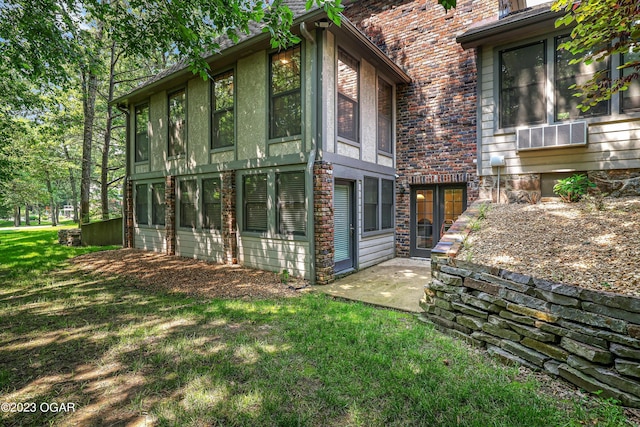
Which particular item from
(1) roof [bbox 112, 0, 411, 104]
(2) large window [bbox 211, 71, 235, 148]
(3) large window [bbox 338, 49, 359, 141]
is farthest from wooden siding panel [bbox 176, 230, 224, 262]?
(3) large window [bbox 338, 49, 359, 141]

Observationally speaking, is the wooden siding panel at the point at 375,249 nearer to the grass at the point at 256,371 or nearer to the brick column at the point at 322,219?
the brick column at the point at 322,219

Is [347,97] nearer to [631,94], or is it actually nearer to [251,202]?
[251,202]

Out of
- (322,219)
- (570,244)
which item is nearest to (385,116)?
(322,219)

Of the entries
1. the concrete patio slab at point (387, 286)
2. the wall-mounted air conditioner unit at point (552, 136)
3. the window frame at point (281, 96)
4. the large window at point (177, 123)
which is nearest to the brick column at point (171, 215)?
the large window at point (177, 123)

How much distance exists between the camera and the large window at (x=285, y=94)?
20.8 ft

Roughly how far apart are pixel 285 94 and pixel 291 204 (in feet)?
7.82

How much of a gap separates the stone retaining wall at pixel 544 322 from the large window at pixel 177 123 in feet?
26.2

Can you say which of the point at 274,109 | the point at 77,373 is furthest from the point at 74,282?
the point at 274,109

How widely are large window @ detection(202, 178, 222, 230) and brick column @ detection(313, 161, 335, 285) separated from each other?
3230mm

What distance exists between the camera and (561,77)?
620 centimetres

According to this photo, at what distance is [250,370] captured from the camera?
2734 millimetres

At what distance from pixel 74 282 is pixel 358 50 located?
778 centimetres

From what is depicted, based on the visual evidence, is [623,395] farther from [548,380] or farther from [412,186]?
[412,186]

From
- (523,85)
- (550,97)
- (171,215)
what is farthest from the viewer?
(171,215)
